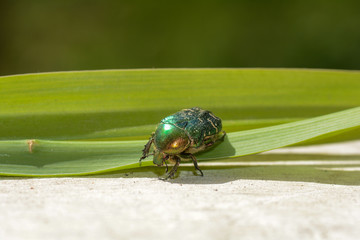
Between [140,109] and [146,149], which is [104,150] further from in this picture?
[140,109]

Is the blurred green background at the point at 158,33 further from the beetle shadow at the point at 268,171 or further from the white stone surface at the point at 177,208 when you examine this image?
the white stone surface at the point at 177,208

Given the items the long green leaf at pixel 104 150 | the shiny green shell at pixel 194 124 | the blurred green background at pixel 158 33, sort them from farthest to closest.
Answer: the blurred green background at pixel 158 33
the shiny green shell at pixel 194 124
the long green leaf at pixel 104 150

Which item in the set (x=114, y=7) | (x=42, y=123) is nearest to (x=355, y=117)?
(x=42, y=123)

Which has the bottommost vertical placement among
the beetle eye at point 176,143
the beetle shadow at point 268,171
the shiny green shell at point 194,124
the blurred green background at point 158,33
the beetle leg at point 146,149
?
the beetle shadow at point 268,171

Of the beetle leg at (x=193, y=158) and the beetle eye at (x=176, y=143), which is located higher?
the beetle eye at (x=176, y=143)

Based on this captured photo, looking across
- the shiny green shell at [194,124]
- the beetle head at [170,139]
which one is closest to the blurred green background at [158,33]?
the shiny green shell at [194,124]

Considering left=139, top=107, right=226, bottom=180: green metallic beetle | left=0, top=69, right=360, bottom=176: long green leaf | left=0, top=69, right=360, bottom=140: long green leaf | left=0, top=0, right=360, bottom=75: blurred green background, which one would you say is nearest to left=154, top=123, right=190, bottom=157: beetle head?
left=139, top=107, right=226, bottom=180: green metallic beetle

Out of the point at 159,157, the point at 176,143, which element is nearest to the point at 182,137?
the point at 176,143
